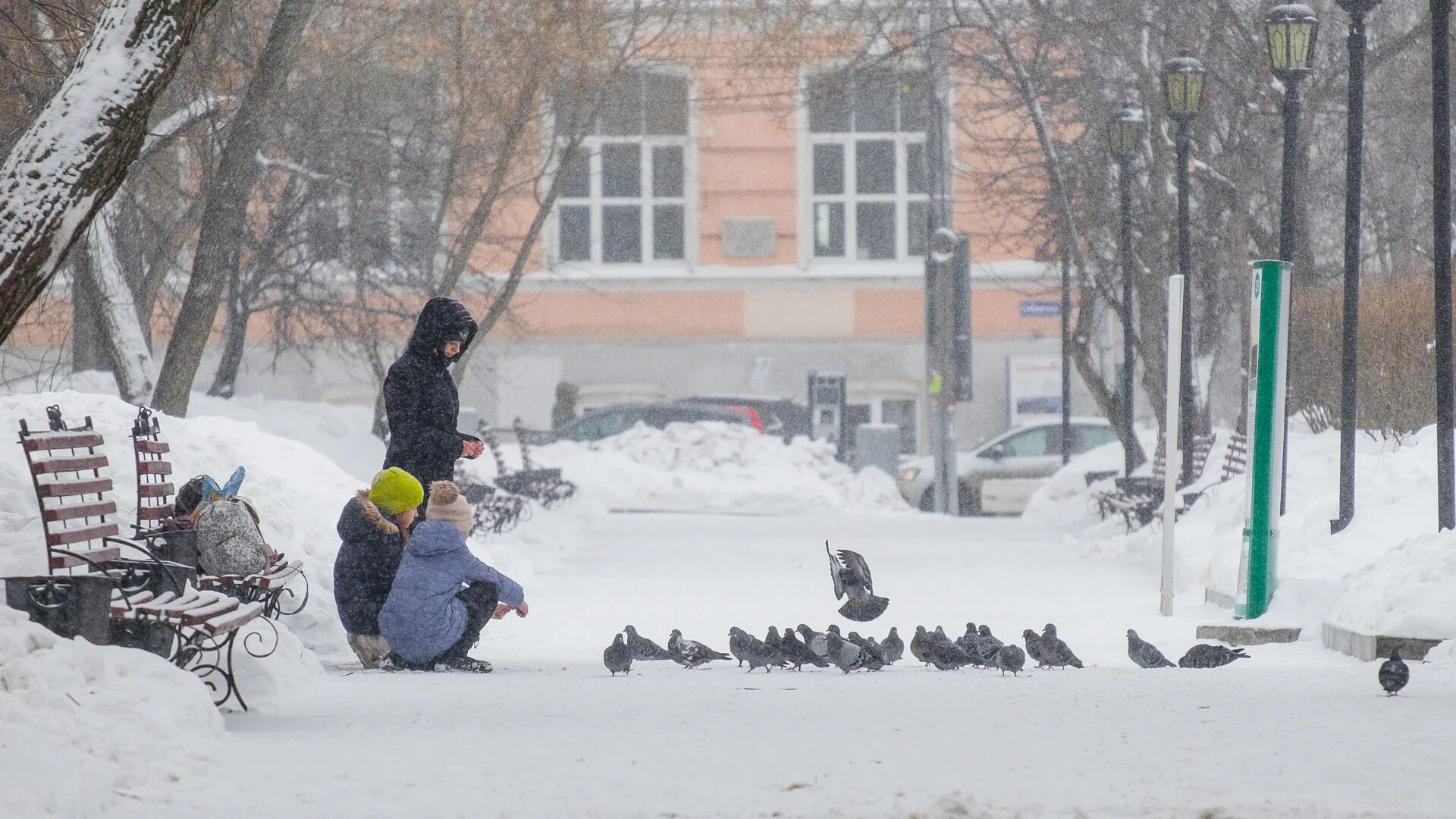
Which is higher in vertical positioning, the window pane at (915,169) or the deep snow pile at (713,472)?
the window pane at (915,169)

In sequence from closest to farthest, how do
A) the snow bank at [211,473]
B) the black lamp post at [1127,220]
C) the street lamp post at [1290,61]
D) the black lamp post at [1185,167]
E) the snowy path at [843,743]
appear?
1. the snowy path at [843,743]
2. the snow bank at [211,473]
3. the street lamp post at [1290,61]
4. the black lamp post at [1185,167]
5. the black lamp post at [1127,220]

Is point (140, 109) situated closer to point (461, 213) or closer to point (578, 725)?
point (578, 725)

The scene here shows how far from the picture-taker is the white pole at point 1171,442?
13.2 meters

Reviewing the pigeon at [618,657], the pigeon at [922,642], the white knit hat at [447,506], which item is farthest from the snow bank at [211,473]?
the pigeon at [922,642]

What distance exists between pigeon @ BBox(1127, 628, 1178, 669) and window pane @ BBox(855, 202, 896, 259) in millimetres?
27355

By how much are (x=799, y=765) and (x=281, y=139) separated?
13863 mm

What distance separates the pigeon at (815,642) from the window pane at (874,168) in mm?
27847

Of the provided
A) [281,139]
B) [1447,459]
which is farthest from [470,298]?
[1447,459]

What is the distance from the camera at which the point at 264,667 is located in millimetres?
8102

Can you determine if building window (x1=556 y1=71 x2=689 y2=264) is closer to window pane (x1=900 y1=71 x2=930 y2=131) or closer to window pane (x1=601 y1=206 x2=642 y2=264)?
window pane (x1=601 y1=206 x2=642 y2=264)

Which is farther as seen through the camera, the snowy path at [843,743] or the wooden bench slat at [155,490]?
the wooden bench slat at [155,490]

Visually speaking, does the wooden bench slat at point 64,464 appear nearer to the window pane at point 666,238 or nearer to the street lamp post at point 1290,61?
the street lamp post at point 1290,61

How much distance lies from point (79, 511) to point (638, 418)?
74.5 feet

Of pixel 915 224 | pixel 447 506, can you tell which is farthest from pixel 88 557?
pixel 915 224
